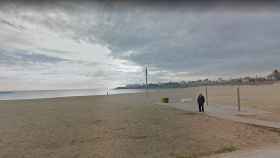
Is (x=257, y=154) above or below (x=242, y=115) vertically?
above

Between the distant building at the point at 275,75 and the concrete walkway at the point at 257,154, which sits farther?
the distant building at the point at 275,75

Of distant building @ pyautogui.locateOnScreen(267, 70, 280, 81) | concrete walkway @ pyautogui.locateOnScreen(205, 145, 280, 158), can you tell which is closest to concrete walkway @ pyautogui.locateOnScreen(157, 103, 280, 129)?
concrete walkway @ pyautogui.locateOnScreen(205, 145, 280, 158)

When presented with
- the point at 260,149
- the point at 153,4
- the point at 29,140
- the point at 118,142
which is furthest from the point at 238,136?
the point at 29,140

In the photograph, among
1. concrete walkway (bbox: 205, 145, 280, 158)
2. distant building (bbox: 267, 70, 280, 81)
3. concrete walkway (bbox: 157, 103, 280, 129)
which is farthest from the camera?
distant building (bbox: 267, 70, 280, 81)

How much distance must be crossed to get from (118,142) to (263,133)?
5.01 m

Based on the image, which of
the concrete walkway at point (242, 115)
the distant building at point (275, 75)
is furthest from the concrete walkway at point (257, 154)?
the distant building at point (275, 75)

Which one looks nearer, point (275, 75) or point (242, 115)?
point (242, 115)

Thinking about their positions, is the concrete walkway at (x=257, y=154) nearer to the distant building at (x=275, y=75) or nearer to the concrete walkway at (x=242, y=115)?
the concrete walkway at (x=242, y=115)

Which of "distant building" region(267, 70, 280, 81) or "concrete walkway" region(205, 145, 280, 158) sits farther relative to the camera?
"distant building" region(267, 70, 280, 81)

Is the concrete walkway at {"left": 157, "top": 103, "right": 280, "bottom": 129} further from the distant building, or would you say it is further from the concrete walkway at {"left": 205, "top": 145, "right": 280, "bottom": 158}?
the distant building

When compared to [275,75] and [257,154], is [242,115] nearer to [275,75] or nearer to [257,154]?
[257,154]

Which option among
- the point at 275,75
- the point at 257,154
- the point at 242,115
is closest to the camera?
the point at 257,154

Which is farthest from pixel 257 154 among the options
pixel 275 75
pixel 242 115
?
pixel 275 75

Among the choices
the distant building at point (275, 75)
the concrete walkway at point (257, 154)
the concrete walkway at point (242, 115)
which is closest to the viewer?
the concrete walkway at point (257, 154)
